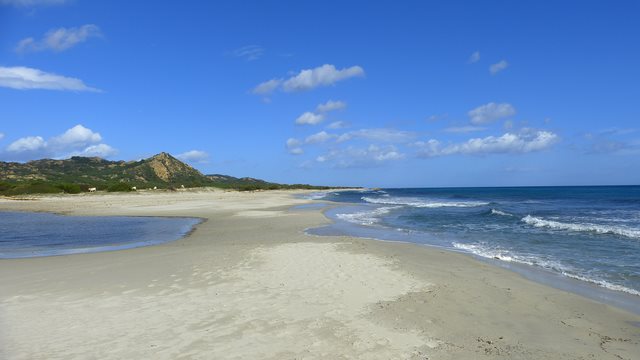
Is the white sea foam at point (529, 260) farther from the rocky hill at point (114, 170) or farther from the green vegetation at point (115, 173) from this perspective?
the rocky hill at point (114, 170)

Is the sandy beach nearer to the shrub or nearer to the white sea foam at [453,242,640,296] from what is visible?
the white sea foam at [453,242,640,296]

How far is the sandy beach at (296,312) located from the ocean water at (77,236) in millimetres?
3997

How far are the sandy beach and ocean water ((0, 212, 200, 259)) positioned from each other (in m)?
4.00

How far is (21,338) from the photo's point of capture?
300 inches

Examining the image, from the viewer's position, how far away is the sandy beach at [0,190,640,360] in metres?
7.08

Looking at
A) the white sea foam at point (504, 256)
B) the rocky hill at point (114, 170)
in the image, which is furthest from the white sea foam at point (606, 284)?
the rocky hill at point (114, 170)

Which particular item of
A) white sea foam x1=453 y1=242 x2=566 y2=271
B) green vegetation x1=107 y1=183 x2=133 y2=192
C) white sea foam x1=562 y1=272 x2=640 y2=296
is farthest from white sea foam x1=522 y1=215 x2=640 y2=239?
green vegetation x1=107 y1=183 x2=133 y2=192

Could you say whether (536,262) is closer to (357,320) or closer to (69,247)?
(357,320)

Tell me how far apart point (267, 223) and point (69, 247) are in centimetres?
1231

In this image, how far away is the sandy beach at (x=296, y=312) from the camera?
23.2ft

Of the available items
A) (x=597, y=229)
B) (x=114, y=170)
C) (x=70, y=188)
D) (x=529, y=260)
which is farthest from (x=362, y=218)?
(x=114, y=170)

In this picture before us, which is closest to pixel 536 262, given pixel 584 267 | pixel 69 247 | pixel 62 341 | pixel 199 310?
pixel 584 267

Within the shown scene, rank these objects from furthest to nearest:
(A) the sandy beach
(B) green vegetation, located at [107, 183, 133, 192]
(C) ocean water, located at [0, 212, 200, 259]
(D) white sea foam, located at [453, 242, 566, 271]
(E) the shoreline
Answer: (B) green vegetation, located at [107, 183, 133, 192] → (C) ocean water, located at [0, 212, 200, 259] → (D) white sea foam, located at [453, 242, 566, 271] → (E) the shoreline → (A) the sandy beach

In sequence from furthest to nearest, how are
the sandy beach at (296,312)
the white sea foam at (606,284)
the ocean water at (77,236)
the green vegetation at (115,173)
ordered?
the green vegetation at (115,173)
the ocean water at (77,236)
the white sea foam at (606,284)
the sandy beach at (296,312)
